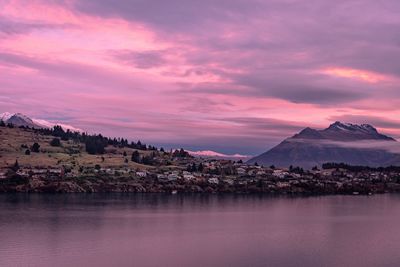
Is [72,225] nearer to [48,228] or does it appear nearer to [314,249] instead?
[48,228]

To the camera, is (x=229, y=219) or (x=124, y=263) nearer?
(x=124, y=263)

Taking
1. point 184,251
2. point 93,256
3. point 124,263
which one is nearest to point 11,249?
point 93,256

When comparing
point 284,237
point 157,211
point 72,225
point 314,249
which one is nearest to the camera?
point 314,249

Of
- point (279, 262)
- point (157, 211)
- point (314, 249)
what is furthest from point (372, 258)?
point (157, 211)

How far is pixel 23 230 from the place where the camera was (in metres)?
117

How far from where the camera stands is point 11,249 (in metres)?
95.0

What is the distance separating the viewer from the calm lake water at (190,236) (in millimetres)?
90125

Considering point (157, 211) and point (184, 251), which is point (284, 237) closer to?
point (184, 251)

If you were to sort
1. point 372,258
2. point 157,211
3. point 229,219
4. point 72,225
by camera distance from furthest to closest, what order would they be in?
1. point 157,211
2. point 229,219
3. point 72,225
4. point 372,258

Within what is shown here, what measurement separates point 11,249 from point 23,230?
72.5 feet

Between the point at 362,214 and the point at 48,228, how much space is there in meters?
96.9

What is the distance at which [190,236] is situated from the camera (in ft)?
379

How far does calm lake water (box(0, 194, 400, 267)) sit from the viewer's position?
90.1m

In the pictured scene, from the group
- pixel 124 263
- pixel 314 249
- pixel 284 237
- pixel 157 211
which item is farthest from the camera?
pixel 157 211
